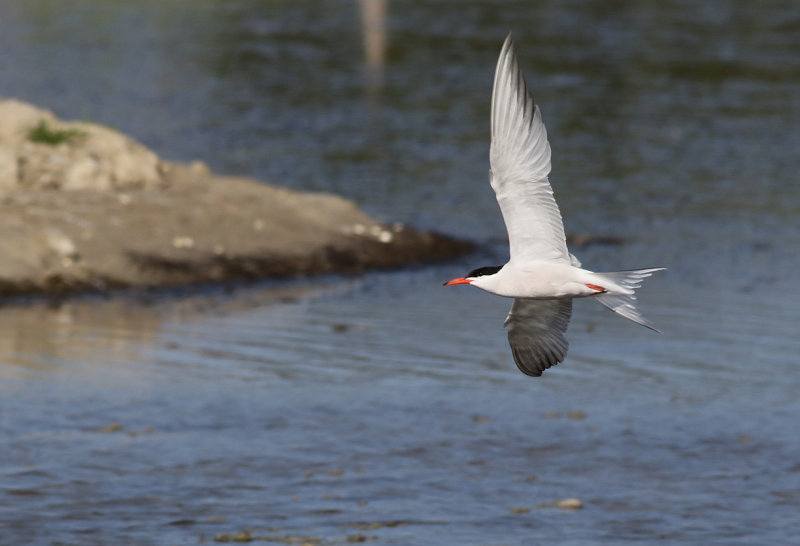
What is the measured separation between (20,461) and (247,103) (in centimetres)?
2614

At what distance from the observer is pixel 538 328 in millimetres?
9883

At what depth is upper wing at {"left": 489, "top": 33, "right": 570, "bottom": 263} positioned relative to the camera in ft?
27.6

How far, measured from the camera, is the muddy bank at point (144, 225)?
21.1 m

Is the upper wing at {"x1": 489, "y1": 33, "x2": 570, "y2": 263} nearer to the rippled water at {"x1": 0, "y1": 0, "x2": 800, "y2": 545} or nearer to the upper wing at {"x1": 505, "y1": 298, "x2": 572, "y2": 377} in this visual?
the upper wing at {"x1": 505, "y1": 298, "x2": 572, "y2": 377}

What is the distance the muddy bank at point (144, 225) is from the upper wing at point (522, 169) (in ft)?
42.1

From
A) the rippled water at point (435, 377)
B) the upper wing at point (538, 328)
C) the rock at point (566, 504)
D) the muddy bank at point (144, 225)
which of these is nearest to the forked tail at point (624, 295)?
the upper wing at point (538, 328)

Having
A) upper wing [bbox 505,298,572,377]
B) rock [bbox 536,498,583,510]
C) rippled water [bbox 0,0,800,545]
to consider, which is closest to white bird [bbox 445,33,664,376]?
upper wing [bbox 505,298,572,377]

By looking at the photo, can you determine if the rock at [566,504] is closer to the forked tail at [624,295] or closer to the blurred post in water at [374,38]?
the forked tail at [624,295]

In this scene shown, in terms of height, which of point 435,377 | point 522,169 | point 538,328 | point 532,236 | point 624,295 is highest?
point 522,169

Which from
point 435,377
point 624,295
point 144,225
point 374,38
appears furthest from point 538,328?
point 374,38

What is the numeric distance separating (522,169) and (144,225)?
14159 mm

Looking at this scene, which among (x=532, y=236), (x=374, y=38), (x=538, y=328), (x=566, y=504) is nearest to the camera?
(x=532, y=236)

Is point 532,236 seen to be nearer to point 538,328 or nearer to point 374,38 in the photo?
point 538,328

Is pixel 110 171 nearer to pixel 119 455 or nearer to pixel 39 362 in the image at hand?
pixel 39 362
